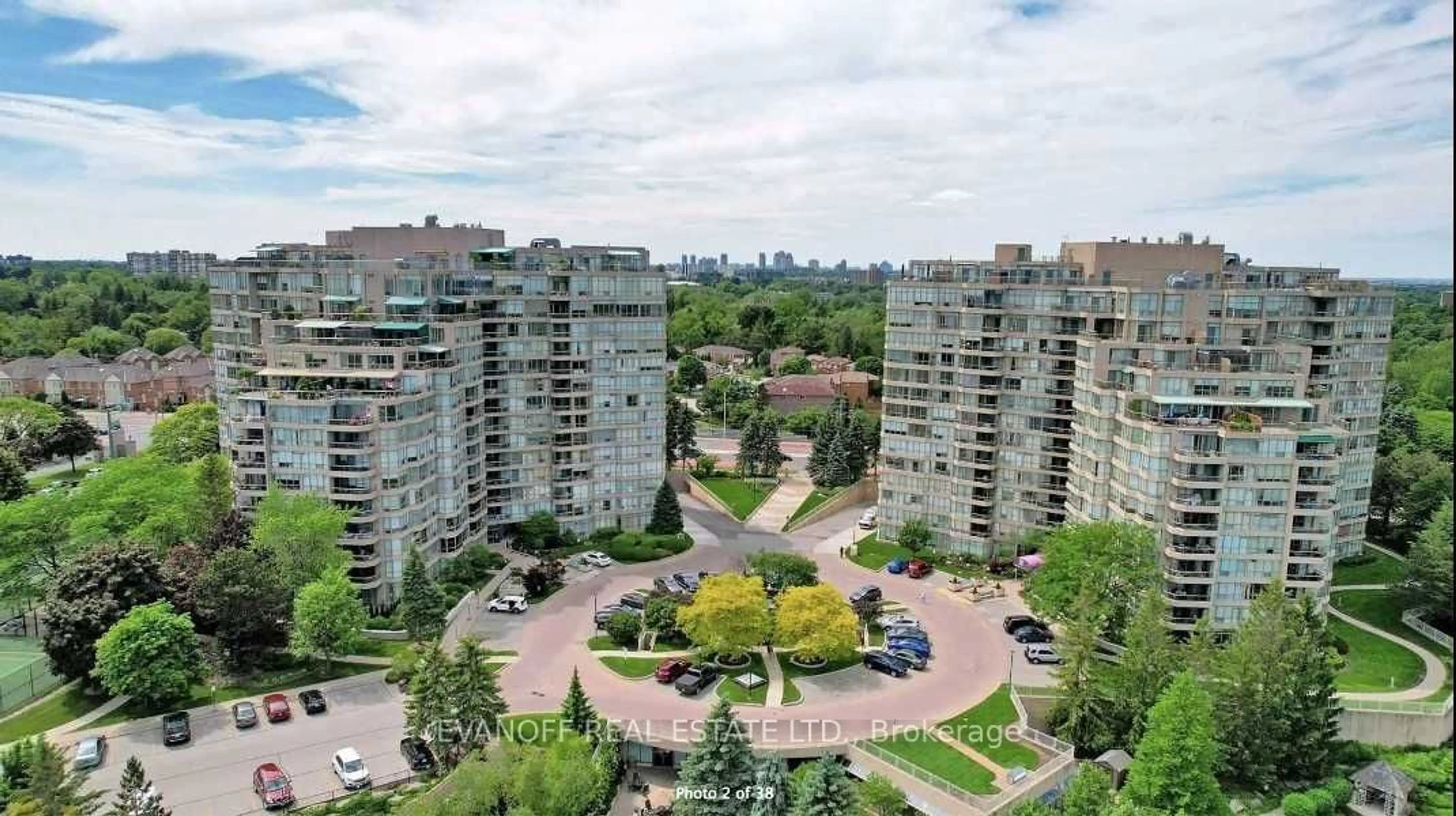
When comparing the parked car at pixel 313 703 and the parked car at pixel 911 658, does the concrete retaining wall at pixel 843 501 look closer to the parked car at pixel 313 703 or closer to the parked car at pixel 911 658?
the parked car at pixel 911 658

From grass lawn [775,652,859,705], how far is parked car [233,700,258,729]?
25.2m

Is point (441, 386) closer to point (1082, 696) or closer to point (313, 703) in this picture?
point (313, 703)

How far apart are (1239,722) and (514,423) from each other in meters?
48.9

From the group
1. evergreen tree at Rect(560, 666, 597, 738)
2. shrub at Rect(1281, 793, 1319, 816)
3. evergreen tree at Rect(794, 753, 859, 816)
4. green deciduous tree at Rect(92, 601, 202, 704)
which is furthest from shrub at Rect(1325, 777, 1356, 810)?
green deciduous tree at Rect(92, 601, 202, 704)

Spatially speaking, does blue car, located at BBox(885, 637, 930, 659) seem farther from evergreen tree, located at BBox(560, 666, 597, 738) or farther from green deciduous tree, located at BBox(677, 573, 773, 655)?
evergreen tree, located at BBox(560, 666, 597, 738)

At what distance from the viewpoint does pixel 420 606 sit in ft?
170

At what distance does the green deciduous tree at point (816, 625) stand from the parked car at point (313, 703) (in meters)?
22.7

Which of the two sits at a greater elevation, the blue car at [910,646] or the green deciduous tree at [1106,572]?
the green deciduous tree at [1106,572]

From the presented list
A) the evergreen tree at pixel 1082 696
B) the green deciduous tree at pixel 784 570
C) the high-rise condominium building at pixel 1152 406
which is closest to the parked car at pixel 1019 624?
the high-rise condominium building at pixel 1152 406

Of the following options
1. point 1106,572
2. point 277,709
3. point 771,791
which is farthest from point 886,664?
point 277,709

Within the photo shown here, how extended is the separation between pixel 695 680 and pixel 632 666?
423cm

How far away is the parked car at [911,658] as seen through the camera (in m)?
51.7

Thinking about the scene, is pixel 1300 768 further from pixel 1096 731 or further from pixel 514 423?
pixel 514 423

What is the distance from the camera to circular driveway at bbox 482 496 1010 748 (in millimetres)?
45062
